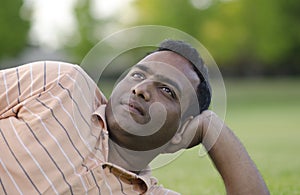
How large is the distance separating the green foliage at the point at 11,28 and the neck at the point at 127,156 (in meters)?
30.3

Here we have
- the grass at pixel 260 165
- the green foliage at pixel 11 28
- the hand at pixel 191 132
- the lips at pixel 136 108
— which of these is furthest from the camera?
the green foliage at pixel 11 28

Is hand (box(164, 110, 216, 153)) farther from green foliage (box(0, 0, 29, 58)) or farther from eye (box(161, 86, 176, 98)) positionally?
green foliage (box(0, 0, 29, 58))

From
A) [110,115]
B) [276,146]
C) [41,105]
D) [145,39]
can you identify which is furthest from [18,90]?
[276,146]

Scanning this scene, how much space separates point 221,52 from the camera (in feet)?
141

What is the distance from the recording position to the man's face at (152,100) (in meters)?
2.57

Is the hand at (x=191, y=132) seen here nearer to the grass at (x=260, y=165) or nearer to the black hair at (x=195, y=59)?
the black hair at (x=195, y=59)

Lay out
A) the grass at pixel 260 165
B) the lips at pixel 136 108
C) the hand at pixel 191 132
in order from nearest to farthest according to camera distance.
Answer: the lips at pixel 136 108, the hand at pixel 191 132, the grass at pixel 260 165

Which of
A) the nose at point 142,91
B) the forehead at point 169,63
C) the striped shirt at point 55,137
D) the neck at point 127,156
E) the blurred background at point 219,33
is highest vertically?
the forehead at point 169,63

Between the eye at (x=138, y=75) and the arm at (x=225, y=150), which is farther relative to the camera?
the arm at (x=225, y=150)

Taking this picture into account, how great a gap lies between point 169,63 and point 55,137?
0.59 metres

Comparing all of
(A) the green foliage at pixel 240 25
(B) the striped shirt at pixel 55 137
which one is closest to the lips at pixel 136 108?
(B) the striped shirt at pixel 55 137

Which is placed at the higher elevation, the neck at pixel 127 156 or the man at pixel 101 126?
the man at pixel 101 126

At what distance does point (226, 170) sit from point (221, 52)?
1597 inches

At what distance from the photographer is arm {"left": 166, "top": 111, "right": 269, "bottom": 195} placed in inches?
112
